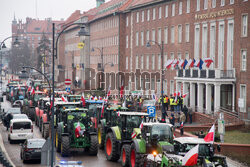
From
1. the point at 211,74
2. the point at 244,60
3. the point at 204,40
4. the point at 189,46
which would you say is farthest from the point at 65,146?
the point at 189,46

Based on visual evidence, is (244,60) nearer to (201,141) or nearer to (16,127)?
(16,127)

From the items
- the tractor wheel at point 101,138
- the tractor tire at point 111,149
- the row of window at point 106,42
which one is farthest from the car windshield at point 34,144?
the row of window at point 106,42

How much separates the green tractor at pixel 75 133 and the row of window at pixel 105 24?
6072 cm

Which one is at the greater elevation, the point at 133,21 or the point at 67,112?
the point at 133,21

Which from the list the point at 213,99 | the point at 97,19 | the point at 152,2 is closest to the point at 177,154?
the point at 213,99

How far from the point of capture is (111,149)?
84.3ft

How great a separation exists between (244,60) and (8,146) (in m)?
23.1

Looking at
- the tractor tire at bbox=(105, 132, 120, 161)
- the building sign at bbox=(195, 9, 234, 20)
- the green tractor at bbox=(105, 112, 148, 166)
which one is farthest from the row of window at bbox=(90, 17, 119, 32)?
the green tractor at bbox=(105, 112, 148, 166)

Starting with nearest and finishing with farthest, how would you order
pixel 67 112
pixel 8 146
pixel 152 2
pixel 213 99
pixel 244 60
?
pixel 67 112
pixel 8 146
pixel 244 60
pixel 213 99
pixel 152 2

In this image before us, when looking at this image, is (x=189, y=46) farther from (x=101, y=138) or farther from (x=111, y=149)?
(x=111, y=149)

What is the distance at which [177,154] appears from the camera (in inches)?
810

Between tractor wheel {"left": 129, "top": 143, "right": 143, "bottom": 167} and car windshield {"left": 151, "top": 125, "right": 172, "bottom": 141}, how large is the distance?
3.72 feet

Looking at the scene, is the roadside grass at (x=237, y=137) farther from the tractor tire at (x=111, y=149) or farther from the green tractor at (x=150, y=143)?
the green tractor at (x=150, y=143)

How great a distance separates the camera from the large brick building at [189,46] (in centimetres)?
4769
